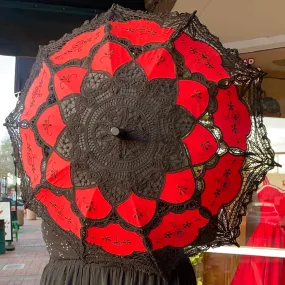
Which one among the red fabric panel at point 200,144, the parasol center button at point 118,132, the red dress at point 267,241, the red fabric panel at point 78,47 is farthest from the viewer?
the red dress at point 267,241

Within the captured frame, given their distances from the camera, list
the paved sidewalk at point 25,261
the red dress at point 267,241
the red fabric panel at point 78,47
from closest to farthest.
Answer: the red fabric panel at point 78,47
the red dress at point 267,241
the paved sidewalk at point 25,261

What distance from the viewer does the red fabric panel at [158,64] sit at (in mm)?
1551

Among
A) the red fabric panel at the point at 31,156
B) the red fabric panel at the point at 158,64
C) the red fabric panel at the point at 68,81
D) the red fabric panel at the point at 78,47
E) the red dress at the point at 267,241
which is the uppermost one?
the red fabric panel at the point at 78,47

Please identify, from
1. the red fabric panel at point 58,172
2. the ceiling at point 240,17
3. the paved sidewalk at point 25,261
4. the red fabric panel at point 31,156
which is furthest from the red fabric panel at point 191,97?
the paved sidewalk at point 25,261

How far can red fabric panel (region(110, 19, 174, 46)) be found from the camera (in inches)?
63.9

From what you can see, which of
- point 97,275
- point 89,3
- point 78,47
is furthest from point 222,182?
point 89,3

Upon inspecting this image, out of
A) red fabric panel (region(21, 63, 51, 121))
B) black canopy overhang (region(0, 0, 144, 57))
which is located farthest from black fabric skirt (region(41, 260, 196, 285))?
black canopy overhang (region(0, 0, 144, 57))

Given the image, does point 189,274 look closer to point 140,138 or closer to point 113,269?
point 113,269

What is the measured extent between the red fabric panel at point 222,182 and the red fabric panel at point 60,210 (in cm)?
47

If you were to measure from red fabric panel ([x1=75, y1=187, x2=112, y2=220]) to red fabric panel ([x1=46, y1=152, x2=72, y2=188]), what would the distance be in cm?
6

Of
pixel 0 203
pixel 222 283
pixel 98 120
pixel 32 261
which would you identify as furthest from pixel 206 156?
pixel 0 203

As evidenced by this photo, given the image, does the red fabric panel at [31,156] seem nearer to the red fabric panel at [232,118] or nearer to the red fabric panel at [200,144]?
the red fabric panel at [200,144]

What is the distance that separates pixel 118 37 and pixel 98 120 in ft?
1.05

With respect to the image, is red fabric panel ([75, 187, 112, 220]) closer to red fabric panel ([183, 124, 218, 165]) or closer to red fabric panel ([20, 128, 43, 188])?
red fabric panel ([20, 128, 43, 188])
